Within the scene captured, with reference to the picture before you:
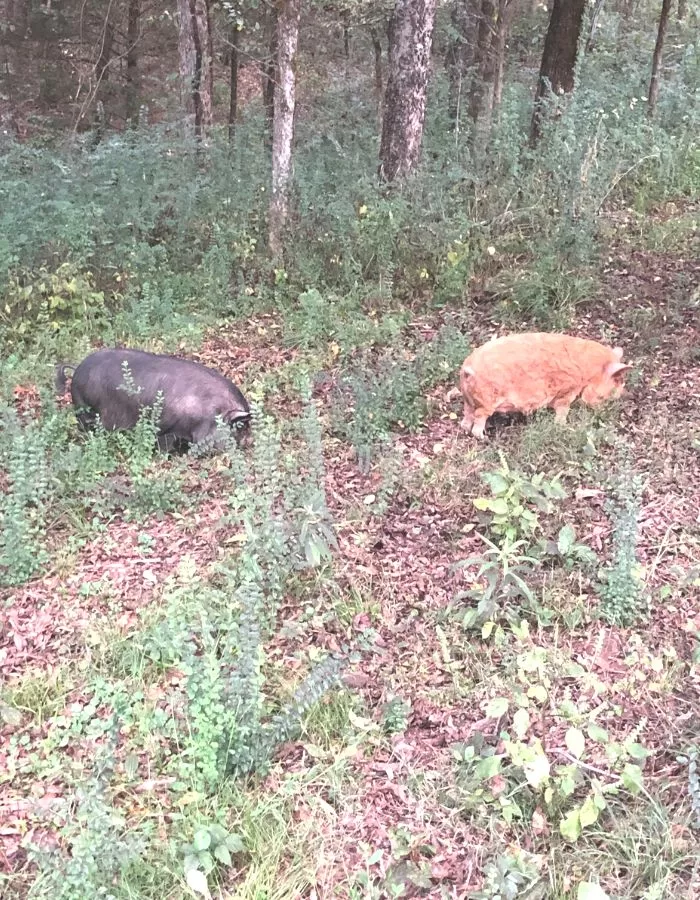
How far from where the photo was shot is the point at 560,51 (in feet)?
27.3

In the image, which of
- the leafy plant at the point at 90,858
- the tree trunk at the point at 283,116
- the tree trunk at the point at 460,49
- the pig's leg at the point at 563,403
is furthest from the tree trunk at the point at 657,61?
the leafy plant at the point at 90,858

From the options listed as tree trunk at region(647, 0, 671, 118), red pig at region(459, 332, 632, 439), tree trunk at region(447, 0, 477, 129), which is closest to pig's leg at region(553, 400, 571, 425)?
red pig at region(459, 332, 632, 439)

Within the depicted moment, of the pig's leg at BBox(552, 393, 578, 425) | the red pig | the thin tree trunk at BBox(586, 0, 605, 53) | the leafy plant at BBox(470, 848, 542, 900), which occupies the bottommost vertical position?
the leafy plant at BBox(470, 848, 542, 900)

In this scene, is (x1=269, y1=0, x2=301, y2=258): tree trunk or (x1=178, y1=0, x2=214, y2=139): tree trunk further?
(x1=178, y1=0, x2=214, y2=139): tree trunk

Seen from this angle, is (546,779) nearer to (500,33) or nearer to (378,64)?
(500,33)

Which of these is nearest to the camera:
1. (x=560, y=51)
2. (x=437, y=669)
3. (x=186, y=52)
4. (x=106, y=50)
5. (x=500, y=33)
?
(x=437, y=669)

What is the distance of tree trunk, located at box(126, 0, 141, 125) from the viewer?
13391mm

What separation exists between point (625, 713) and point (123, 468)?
3428mm

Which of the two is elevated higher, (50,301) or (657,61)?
(657,61)

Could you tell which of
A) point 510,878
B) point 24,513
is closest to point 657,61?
point 24,513

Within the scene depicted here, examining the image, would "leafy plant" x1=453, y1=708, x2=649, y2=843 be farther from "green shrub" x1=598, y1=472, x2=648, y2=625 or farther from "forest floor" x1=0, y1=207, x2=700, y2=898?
"green shrub" x1=598, y1=472, x2=648, y2=625

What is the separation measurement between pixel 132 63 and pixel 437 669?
13931 mm

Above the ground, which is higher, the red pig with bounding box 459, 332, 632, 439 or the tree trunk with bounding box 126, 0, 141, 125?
the tree trunk with bounding box 126, 0, 141, 125

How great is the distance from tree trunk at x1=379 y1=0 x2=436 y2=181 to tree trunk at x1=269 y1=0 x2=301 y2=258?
37.5 inches
